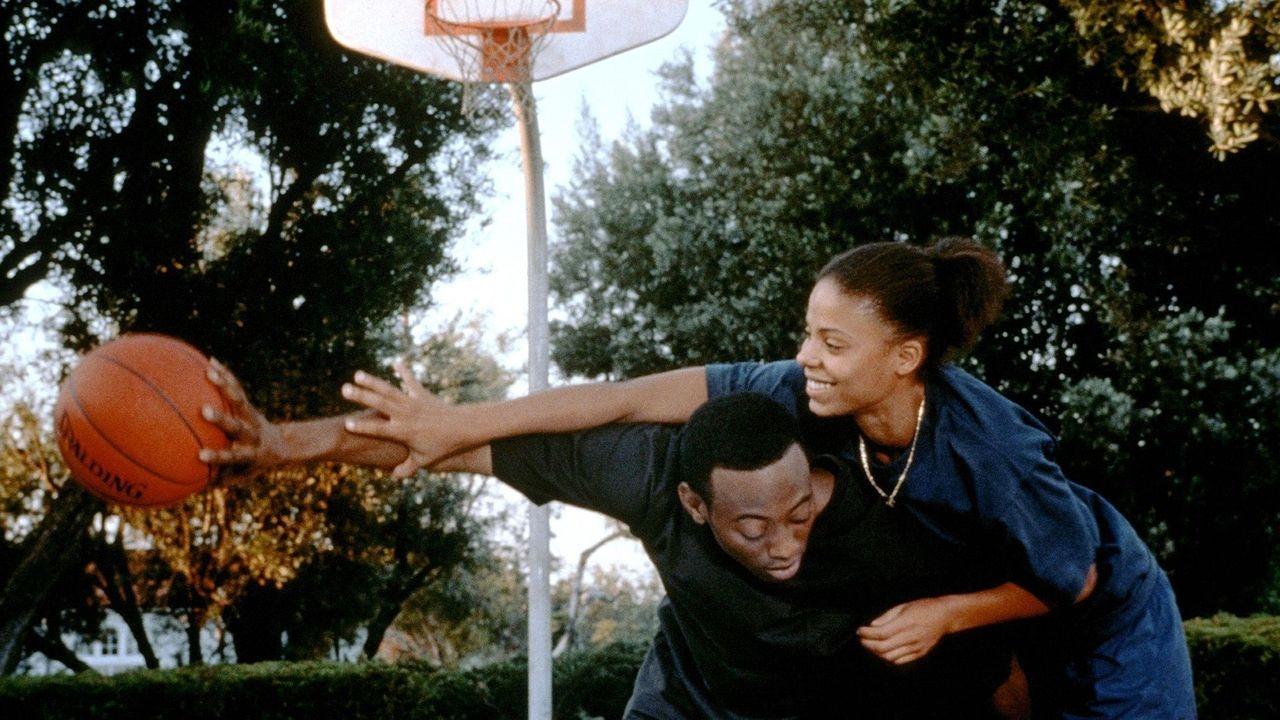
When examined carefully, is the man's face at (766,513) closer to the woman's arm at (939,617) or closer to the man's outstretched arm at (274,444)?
the woman's arm at (939,617)

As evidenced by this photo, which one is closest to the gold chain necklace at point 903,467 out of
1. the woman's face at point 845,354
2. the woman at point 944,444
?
the woman at point 944,444

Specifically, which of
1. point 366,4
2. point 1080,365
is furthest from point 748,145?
point 366,4

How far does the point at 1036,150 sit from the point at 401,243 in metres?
6.26

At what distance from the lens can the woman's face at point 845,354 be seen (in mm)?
3396

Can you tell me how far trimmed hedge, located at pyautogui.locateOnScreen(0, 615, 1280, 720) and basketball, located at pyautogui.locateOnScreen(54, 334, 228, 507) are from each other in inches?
254

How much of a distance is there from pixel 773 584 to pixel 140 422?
180 centimetres

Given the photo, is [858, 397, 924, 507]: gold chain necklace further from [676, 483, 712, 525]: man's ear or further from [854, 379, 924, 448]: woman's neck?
[676, 483, 712, 525]: man's ear

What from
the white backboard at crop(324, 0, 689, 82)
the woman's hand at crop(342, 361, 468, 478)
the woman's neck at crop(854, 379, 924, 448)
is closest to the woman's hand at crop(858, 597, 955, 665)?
the woman's neck at crop(854, 379, 924, 448)

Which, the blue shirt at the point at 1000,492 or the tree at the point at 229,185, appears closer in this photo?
the blue shirt at the point at 1000,492

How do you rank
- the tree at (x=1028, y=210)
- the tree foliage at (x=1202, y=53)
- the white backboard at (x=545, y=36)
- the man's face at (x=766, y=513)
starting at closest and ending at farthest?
the man's face at (x=766, y=513), the white backboard at (x=545, y=36), the tree foliage at (x=1202, y=53), the tree at (x=1028, y=210)

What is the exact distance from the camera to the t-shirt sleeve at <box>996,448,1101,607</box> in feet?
10.3

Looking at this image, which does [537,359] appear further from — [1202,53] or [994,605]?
[1202,53]

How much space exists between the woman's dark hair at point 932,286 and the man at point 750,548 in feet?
1.66

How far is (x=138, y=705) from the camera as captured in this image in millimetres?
9562
